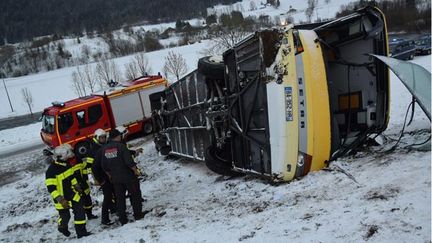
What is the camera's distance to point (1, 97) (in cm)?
5222

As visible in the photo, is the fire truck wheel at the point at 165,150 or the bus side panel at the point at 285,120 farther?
the fire truck wheel at the point at 165,150

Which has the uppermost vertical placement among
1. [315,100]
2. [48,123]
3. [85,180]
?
[315,100]

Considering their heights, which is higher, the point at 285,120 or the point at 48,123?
the point at 285,120

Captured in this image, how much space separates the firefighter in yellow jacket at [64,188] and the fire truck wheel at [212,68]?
248 cm

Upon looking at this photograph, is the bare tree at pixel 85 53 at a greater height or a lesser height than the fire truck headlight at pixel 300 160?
greater

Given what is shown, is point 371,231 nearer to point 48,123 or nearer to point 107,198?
point 107,198

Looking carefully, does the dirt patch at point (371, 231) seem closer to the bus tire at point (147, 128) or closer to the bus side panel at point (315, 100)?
the bus side panel at point (315, 100)

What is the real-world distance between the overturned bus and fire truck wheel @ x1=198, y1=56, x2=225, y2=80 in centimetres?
2

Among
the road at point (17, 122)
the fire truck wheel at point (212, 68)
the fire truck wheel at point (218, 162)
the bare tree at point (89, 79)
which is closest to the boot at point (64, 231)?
the fire truck wheel at point (218, 162)

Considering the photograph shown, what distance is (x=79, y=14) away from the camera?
14462 cm

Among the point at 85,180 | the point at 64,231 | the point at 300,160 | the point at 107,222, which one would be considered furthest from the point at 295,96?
the point at 64,231

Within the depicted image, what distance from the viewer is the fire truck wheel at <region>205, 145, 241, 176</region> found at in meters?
6.21

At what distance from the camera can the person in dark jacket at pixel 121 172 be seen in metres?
5.33

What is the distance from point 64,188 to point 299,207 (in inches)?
A: 130
